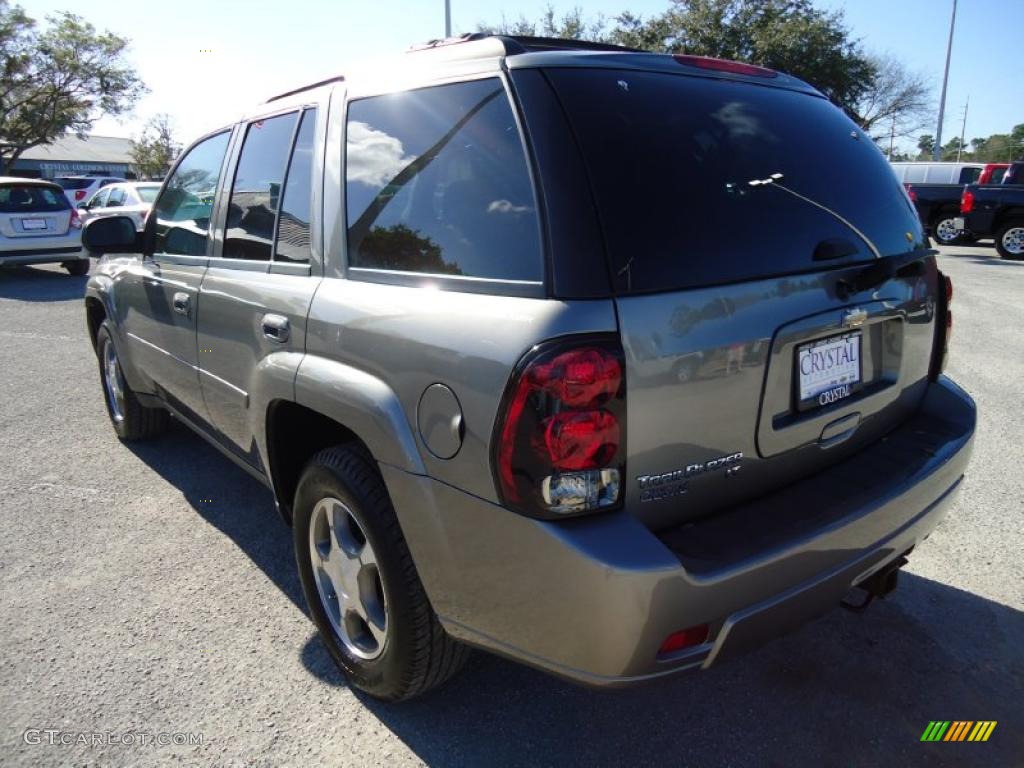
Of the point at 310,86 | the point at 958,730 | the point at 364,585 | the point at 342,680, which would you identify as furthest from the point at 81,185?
the point at 958,730

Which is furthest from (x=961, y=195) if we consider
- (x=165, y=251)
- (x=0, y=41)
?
(x=0, y=41)

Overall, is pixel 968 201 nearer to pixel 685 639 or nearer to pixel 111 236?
pixel 111 236

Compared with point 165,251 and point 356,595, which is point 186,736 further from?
point 165,251

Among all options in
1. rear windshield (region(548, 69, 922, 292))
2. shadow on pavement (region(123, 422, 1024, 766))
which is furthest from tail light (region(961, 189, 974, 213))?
rear windshield (region(548, 69, 922, 292))

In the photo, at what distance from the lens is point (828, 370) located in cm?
206

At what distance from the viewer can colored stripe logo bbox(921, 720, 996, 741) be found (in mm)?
2199

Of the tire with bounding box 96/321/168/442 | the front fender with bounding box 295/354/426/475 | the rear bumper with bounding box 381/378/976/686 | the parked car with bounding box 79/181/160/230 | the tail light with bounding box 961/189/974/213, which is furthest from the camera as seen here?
the parked car with bounding box 79/181/160/230

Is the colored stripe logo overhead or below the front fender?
below

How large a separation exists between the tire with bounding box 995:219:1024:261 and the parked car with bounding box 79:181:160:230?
1779cm

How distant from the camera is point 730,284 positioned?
6.02 ft

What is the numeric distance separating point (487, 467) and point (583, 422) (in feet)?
0.81

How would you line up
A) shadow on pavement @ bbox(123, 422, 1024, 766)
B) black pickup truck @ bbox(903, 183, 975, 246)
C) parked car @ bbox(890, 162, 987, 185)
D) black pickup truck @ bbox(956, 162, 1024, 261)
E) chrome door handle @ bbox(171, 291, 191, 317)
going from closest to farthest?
1. shadow on pavement @ bbox(123, 422, 1024, 766)
2. chrome door handle @ bbox(171, 291, 191, 317)
3. black pickup truck @ bbox(956, 162, 1024, 261)
4. black pickup truck @ bbox(903, 183, 975, 246)
5. parked car @ bbox(890, 162, 987, 185)

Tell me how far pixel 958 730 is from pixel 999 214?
16038mm

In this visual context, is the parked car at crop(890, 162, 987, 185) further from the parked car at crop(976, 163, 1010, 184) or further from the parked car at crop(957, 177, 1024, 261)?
the parked car at crop(957, 177, 1024, 261)
